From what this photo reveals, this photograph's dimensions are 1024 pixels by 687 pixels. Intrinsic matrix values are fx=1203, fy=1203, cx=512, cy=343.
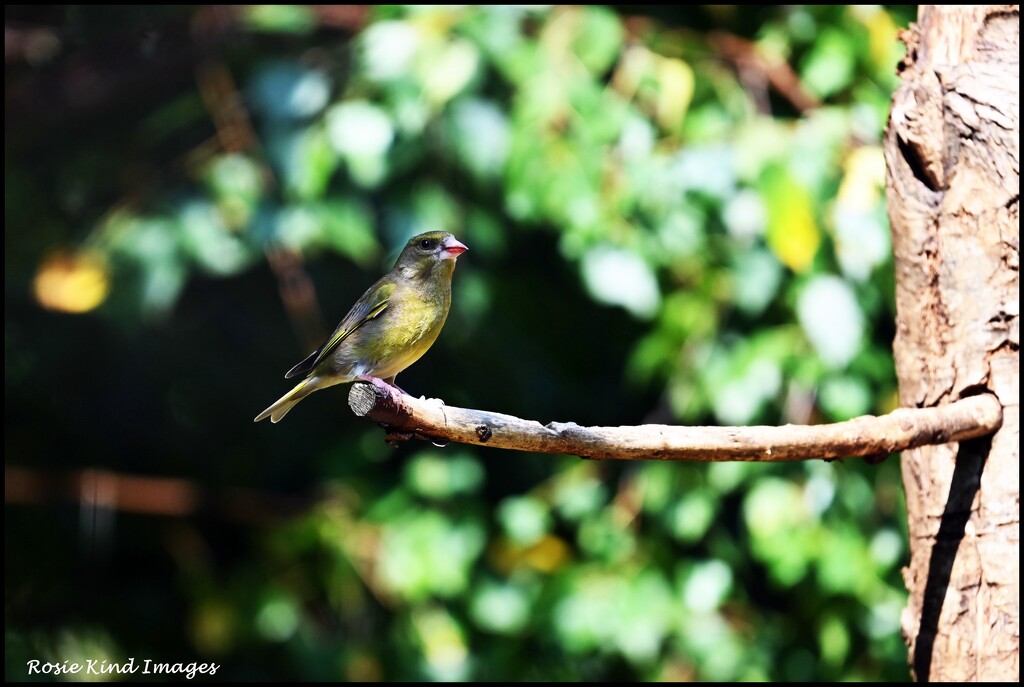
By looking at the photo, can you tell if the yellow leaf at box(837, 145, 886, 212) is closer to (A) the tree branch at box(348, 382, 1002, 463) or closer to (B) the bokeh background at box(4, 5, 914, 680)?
(B) the bokeh background at box(4, 5, 914, 680)

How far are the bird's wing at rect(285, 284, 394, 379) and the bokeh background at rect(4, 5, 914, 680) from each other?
1.65 feet

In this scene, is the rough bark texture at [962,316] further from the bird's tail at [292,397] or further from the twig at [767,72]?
the bird's tail at [292,397]

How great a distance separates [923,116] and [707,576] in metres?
2.31

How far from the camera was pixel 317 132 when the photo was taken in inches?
158

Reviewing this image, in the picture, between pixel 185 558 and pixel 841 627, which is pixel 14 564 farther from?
pixel 841 627

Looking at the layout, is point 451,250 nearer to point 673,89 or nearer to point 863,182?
point 673,89

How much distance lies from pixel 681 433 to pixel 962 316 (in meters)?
0.69

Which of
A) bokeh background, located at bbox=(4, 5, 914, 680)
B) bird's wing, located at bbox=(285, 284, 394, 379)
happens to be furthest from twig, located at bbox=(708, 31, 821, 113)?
bird's wing, located at bbox=(285, 284, 394, 379)

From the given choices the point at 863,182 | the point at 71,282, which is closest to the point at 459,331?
the point at 71,282

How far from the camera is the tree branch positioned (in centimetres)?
218

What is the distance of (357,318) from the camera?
3.60 m

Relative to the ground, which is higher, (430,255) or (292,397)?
(430,255)

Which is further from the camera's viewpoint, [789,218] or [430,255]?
[789,218]

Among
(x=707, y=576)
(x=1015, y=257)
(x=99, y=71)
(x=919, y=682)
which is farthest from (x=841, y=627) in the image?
(x=99, y=71)
